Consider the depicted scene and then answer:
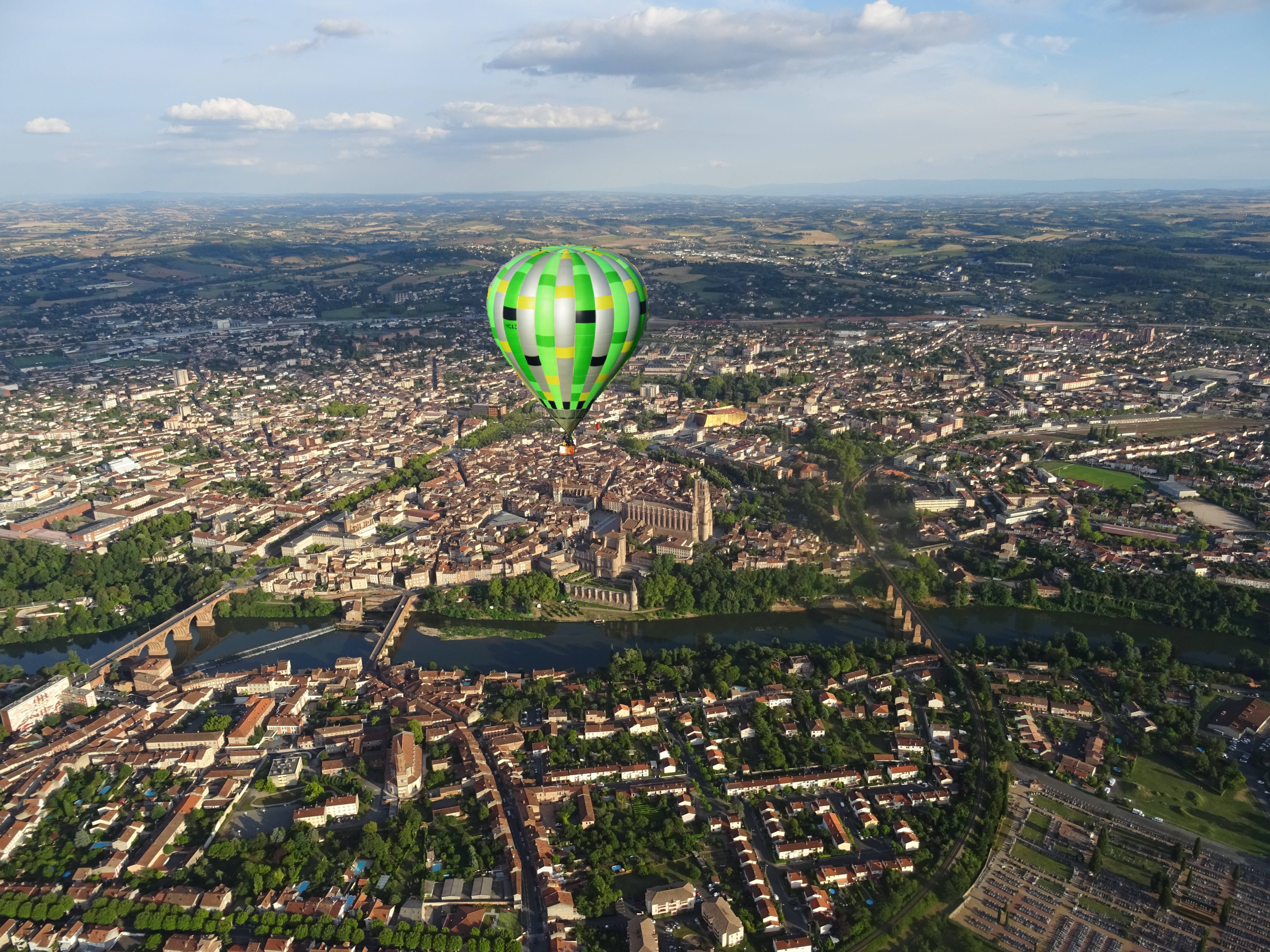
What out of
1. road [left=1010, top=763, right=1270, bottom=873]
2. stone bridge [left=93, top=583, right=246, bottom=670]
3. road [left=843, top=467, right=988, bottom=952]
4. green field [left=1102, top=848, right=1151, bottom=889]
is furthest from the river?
green field [left=1102, top=848, right=1151, bottom=889]

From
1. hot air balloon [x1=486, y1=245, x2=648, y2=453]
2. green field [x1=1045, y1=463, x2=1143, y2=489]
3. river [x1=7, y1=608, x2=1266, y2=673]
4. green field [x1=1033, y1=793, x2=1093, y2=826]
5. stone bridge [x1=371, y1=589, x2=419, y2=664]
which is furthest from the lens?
green field [x1=1045, y1=463, x2=1143, y2=489]

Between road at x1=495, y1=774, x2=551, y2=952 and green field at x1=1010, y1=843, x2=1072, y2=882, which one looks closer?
road at x1=495, y1=774, x2=551, y2=952

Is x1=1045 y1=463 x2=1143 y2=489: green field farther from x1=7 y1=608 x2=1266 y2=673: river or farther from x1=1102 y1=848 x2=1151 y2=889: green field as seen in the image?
x1=1102 y1=848 x2=1151 y2=889: green field

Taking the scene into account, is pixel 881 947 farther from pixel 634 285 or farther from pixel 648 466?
pixel 648 466

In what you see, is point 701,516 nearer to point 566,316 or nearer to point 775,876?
point 566,316

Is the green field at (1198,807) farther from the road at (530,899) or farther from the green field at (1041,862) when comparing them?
the road at (530,899)

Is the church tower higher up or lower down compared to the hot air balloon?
lower down

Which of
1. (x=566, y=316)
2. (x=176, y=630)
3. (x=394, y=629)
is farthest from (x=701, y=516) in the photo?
(x=176, y=630)

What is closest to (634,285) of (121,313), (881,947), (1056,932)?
(881,947)
